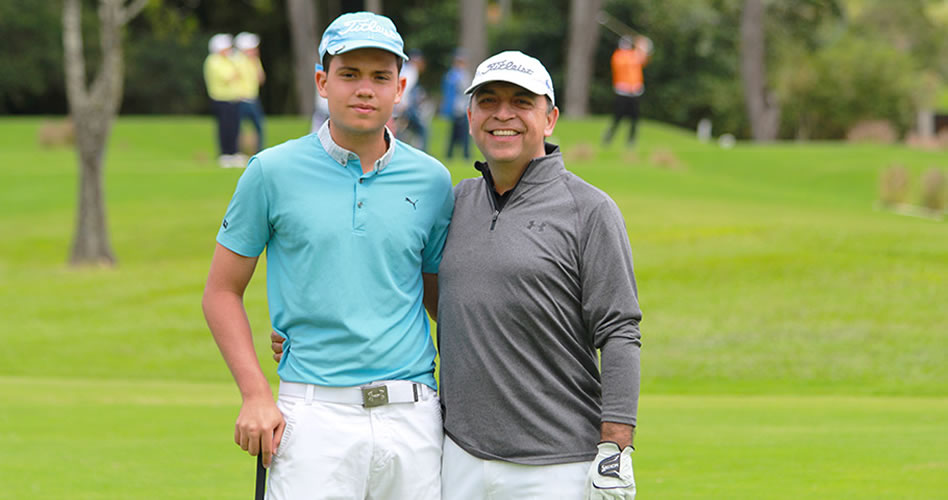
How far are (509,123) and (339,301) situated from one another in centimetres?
78

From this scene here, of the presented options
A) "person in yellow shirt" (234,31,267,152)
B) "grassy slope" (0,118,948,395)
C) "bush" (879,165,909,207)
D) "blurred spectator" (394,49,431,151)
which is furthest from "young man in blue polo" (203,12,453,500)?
"bush" (879,165,909,207)

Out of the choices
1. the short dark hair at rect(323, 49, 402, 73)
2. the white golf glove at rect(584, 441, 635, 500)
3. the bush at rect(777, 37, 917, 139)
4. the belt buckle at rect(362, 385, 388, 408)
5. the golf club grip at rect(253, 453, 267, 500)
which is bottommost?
the bush at rect(777, 37, 917, 139)

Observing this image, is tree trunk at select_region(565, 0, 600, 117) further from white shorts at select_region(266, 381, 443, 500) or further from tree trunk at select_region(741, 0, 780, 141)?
white shorts at select_region(266, 381, 443, 500)

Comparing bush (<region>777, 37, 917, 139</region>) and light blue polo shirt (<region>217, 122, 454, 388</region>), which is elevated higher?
light blue polo shirt (<region>217, 122, 454, 388</region>)

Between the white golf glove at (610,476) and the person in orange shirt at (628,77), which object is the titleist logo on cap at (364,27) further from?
the person in orange shirt at (628,77)

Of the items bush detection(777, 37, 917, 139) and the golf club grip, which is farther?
bush detection(777, 37, 917, 139)

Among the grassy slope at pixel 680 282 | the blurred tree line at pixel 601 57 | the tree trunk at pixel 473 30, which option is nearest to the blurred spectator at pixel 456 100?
the grassy slope at pixel 680 282

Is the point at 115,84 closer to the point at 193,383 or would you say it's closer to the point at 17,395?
the point at 193,383

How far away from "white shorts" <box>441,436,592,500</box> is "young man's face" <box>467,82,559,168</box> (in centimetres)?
92

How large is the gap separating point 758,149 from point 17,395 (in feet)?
84.3

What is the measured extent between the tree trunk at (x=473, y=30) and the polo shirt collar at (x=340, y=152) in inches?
1142

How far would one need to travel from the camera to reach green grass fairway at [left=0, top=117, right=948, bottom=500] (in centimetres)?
717

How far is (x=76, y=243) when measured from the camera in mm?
18172

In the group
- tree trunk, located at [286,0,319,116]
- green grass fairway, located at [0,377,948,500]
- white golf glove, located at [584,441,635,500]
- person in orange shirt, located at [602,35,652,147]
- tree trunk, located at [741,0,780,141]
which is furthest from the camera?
tree trunk, located at [741,0,780,141]
